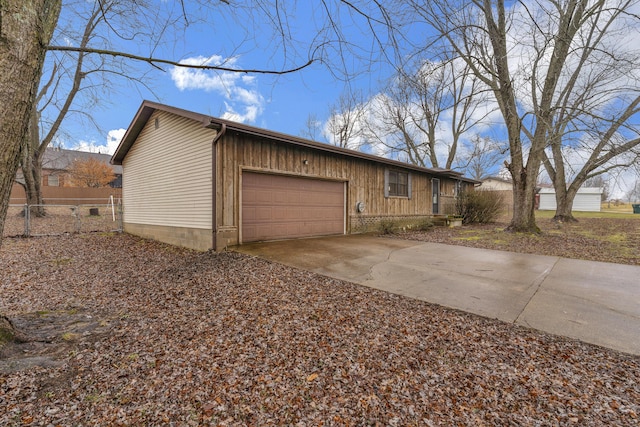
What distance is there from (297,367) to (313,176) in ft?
22.5

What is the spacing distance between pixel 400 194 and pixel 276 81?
9896 mm

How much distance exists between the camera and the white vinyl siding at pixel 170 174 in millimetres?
6957

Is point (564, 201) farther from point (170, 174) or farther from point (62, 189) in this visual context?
point (62, 189)

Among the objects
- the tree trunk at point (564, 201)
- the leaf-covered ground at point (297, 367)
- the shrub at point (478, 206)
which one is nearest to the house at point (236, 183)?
the leaf-covered ground at point (297, 367)

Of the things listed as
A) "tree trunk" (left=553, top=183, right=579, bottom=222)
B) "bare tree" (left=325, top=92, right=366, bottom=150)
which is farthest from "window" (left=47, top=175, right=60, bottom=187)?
"tree trunk" (left=553, top=183, right=579, bottom=222)

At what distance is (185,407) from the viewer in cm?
181

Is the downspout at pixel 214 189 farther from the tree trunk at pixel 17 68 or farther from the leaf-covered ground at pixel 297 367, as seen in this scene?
the tree trunk at pixel 17 68

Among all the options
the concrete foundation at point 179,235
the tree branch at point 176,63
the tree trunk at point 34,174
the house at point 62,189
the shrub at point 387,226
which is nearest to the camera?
the tree branch at point 176,63

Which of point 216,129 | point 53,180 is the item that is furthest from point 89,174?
point 216,129

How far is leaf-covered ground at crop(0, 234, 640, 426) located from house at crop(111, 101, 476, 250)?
3.32 meters

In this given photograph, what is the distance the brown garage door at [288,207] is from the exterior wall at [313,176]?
0.26 m

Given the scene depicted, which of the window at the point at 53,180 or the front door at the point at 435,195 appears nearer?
the front door at the point at 435,195

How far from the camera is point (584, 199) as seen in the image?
110 feet

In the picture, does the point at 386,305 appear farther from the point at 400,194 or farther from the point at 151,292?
the point at 400,194
